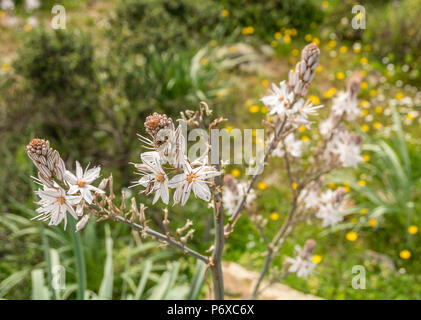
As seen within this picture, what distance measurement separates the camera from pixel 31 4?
6.33 metres

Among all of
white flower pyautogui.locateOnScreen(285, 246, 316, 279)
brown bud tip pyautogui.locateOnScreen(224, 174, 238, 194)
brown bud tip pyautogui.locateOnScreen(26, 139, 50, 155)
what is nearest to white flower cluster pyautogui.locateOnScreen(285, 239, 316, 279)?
white flower pyautogui.locateOnScreen(285, 246, 316, 279)

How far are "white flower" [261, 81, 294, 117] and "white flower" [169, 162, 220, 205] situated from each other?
1.59 feet

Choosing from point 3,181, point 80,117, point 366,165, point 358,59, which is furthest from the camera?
point 358,59

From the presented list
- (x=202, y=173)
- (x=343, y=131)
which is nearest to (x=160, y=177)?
(x=202, y=173)

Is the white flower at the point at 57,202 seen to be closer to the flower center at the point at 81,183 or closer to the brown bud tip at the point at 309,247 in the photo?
the flower center at the point at 81,183

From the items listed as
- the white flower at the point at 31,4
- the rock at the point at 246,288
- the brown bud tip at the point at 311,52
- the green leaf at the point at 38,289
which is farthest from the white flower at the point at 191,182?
the white flower at the point at 31,4

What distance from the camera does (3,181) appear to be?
3.42 metres

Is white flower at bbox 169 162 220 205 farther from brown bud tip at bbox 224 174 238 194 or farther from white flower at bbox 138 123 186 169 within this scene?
brown bud tip at bbox 224 174 238 194

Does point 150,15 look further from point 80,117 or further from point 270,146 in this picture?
point 270,146

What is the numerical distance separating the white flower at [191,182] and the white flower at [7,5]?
645cm

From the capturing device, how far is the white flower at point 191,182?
110 centimetres

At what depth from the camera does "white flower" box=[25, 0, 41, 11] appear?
6336mm
